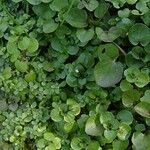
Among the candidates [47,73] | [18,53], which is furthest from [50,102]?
[18,53]

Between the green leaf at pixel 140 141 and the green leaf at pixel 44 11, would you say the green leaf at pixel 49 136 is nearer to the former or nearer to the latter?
the green leaf at pixel 140 141

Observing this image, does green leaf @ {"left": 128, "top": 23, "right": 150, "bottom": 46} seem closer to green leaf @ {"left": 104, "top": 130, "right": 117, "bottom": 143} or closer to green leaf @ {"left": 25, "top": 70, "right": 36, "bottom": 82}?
green leaf @ {"left": 104, "top": 130, "right": 117, "bottom": 143}

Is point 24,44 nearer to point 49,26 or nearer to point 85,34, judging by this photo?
point 49,26

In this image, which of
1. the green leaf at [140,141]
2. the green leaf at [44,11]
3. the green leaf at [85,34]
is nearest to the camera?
the green leaf at [140,141]

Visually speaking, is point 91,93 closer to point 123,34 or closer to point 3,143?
point 123,34

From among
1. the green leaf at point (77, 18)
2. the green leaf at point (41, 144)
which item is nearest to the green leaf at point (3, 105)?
the green leaf at point (41, 144)

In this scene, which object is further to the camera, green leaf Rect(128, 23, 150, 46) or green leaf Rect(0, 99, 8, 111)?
green leaf Rect(0, 99, 8, 111)

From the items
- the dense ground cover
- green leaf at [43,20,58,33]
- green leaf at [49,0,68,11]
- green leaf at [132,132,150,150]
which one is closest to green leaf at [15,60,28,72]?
the dense ground cover
